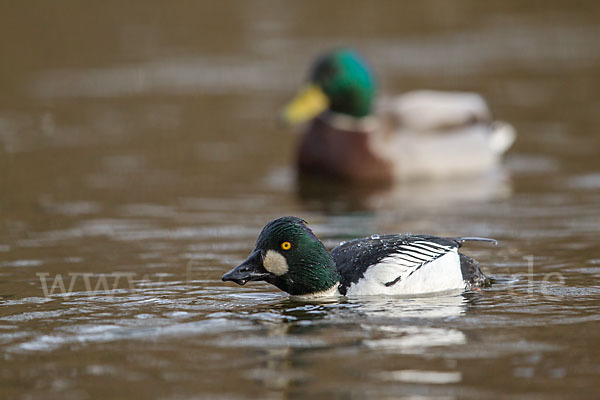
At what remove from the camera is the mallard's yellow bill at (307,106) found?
15023 millimetres

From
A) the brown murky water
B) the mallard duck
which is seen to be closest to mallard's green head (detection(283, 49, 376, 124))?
the mallard duck

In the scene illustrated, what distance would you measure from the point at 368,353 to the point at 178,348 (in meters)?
1.18

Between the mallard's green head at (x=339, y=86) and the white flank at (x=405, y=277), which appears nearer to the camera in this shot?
the white flank at (x=405, y=277)

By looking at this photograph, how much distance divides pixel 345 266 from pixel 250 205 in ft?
15.1

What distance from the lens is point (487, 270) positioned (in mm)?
9250

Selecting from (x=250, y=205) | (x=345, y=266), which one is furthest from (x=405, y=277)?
(x=250, y=205)

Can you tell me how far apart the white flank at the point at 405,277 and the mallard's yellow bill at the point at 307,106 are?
689 centimetres

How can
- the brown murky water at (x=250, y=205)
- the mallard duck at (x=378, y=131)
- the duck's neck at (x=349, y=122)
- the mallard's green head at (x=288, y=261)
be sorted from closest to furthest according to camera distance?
the brown murky water at (x=250, y=205), the mallard's green head at (x=288, y=261), the mallard duck at (x=378, y=131), the duck's neck at (x=349, y=122)

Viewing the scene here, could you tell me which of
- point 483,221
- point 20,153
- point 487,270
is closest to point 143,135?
point 20,153

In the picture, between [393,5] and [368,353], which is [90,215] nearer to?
[368,353]

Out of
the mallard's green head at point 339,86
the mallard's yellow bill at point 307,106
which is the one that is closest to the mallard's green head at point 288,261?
the mallard's yellow bill at point 307,106

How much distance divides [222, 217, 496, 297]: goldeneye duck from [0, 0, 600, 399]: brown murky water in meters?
0.15

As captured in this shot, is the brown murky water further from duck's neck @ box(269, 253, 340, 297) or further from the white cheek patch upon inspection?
the white cheek patch

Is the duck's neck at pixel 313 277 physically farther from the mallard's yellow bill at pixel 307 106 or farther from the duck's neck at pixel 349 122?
the duck's neck at pixel 349 122
